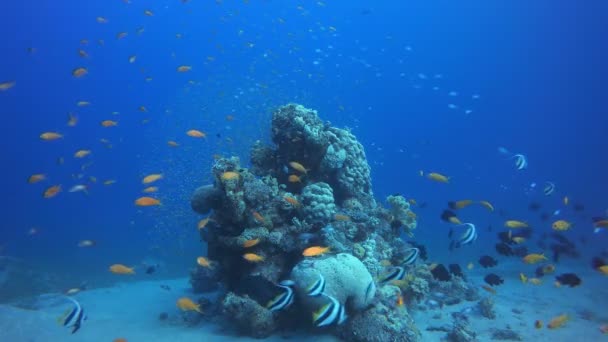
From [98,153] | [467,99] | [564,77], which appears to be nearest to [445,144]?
[467,99]

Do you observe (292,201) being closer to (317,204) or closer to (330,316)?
(317,204)

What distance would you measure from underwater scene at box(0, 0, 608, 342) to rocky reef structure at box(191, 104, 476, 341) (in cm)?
5

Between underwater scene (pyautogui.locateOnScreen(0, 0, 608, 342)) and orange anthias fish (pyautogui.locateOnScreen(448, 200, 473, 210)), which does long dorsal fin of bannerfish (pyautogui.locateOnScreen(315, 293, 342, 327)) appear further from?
A: orange anthias fish (pyautogui.locateOnScreen(448, 200, 473, 210))

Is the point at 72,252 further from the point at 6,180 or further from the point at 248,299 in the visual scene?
the point at 6,180

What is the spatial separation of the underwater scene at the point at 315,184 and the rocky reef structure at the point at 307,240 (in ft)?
0.18

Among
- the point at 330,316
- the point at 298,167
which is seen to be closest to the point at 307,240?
the point at 298,167

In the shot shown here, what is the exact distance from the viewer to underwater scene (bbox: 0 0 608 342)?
8.83 meters

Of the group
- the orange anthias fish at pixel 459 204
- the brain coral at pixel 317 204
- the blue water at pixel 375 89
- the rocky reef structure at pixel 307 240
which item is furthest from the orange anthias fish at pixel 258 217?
the blue water at pixel 375 89

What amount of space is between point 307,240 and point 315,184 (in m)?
1.87

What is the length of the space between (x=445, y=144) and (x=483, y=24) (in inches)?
1944

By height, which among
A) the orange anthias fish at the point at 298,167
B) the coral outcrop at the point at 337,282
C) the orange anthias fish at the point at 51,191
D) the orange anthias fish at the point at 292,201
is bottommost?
the orange anthias fish at the point at 51,191

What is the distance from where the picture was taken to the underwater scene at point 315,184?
29.0 ft

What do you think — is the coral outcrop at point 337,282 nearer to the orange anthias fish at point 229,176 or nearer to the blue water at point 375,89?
the orange anthias fish at point 229,176

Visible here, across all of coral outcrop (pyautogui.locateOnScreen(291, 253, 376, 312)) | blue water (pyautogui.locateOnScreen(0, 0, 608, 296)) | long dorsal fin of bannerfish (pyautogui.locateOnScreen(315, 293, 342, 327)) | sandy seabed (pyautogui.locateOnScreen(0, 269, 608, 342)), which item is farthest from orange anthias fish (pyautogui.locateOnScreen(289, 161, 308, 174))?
blue water (pyautogui.locateOnScreen(0, 0, 608, 296))
